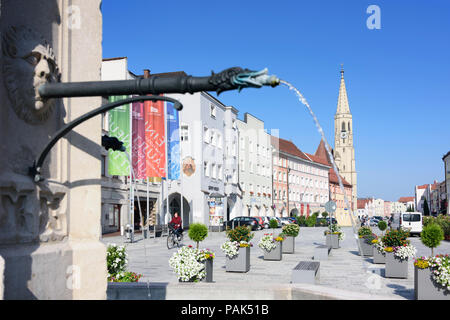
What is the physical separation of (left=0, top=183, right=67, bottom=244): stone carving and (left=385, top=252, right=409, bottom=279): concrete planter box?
11.7 m

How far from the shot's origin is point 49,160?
3660 millimetres

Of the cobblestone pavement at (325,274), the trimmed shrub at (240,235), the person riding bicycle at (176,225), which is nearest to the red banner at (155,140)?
the person riding bicycle at (176,225)

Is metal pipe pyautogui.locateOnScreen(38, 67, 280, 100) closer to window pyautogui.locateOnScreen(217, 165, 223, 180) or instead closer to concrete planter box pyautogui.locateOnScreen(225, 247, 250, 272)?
concrete planter box pyautogui.locateOnScreen(225, 247, 250, 272)

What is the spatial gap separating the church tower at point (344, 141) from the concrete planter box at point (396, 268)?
137 m

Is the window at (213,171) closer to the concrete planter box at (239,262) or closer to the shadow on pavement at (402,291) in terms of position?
the concrete planter box at (239,262)

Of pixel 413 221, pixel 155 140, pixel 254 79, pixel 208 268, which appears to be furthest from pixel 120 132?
pixel 413 221

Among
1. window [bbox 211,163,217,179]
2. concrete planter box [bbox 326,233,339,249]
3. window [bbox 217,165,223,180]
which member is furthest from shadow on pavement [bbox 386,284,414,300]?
window [bbox 217,165,223,180]

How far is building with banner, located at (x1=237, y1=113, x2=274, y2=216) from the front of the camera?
61.6m

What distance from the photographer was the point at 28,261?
10.8 feet

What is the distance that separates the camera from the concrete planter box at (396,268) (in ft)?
44.0
